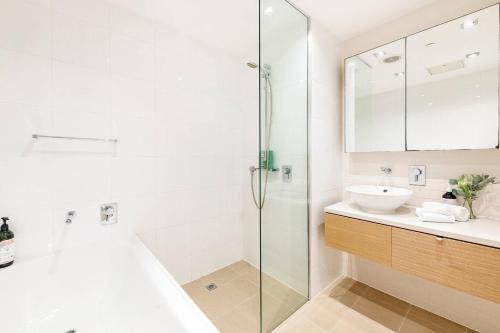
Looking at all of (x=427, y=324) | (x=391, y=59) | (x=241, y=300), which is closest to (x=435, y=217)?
(x=427, y=324)

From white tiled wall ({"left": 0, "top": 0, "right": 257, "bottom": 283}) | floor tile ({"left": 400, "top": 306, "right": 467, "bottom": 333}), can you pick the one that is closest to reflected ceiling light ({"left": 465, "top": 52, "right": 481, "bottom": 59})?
white tiled wall ({"left": 0, "top": 0, "right": 257, "bottom": 283})

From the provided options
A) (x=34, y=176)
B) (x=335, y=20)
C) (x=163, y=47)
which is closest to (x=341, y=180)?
(x=335, y=20)

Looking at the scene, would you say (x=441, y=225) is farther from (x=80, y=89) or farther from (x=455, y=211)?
(x=80, y=89)

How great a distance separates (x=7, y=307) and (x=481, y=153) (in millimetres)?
2969

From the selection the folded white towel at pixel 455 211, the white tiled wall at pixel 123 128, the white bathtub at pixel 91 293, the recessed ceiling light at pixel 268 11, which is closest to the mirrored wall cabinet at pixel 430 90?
the folded white towel at pixel 455 211

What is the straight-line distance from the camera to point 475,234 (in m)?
1.15

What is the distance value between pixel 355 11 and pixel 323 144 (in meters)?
1.05

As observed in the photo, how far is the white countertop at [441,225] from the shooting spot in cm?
114

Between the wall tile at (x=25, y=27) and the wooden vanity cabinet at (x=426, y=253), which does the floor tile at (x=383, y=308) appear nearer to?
the wooden vanity cabinet at (x=426, y=253)

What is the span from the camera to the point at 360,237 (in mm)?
1562

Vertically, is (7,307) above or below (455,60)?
below

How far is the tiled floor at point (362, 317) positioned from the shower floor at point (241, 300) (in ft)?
0.35

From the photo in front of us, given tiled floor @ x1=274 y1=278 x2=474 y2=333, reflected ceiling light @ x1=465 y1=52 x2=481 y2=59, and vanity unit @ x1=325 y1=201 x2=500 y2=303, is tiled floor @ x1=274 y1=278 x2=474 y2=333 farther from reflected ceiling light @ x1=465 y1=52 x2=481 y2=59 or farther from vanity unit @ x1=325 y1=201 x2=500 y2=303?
reflected ceiling light @ x1=465 y1=52 x2=481 y2=59

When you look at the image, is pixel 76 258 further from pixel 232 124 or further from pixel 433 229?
pixel 433 229
